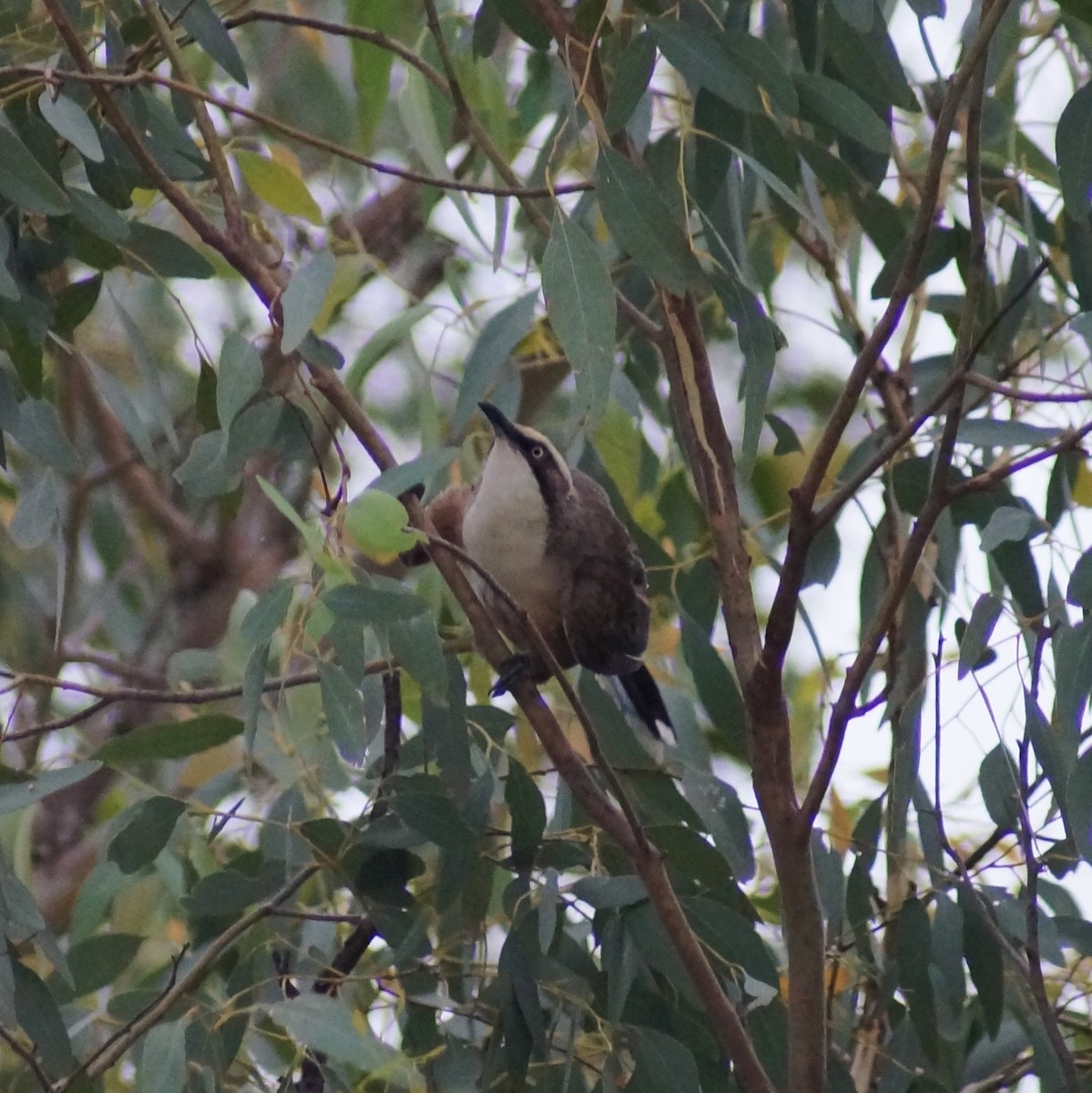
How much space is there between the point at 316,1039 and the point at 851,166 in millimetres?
1399

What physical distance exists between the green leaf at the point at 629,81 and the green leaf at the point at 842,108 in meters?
0.24

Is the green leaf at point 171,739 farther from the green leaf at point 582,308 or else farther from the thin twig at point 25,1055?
the green leaf at point 582,308

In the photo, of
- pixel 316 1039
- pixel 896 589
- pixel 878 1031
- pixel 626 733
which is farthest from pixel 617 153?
Result: pixel 878 1031

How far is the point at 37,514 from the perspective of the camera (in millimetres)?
2057

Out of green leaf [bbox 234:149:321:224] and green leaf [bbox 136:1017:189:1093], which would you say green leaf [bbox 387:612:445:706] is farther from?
green leaf [bbox 234:149:321:224]

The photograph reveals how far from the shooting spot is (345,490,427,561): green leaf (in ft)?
4.85

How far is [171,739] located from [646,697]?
82cm

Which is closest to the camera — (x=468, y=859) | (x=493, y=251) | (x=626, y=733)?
(x=468, y=859)

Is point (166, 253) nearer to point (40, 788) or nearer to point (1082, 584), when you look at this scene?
point (40, 788)

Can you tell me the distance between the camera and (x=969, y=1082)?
2.25m

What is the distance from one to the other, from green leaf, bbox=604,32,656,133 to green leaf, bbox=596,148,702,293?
Result: 4 centimetres

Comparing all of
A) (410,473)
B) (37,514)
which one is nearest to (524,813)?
(410,473)

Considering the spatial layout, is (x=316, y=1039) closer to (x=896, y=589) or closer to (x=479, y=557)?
(x=896, y=589)

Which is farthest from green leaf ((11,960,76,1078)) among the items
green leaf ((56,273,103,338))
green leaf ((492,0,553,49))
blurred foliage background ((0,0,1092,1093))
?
green leaf ((492,0,553,49))
